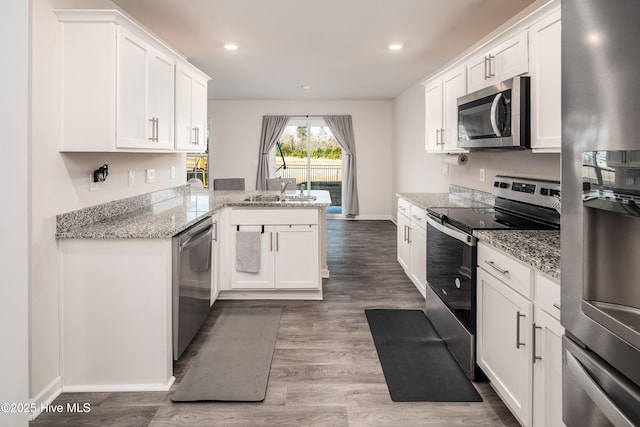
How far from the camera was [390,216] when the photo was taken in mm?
9070

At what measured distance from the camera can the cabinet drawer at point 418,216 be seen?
375cm

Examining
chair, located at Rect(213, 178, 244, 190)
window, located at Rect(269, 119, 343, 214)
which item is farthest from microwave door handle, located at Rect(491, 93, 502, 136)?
window, located at Rect(269, 119, 343, 214)

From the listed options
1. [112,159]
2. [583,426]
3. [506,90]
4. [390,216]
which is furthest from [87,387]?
[390,216]

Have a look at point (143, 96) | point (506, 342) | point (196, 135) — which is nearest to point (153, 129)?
point (143, 96)

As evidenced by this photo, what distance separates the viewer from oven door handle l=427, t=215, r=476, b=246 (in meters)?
2.37

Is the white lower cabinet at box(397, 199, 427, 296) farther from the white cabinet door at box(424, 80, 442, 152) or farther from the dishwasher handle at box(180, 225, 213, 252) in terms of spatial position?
the dishwasher handle at box(180, 225, 213, 252)

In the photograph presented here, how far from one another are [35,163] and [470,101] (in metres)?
2.83

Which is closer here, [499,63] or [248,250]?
[499,63]

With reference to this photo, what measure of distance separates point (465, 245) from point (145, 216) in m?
2.11

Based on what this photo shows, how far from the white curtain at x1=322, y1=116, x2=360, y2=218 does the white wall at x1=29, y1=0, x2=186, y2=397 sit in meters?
6.51

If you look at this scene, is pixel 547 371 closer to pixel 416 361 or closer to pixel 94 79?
pixel 416 361

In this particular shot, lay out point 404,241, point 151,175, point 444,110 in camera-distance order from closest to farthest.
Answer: point 151,175, point 444,110, point 404,241

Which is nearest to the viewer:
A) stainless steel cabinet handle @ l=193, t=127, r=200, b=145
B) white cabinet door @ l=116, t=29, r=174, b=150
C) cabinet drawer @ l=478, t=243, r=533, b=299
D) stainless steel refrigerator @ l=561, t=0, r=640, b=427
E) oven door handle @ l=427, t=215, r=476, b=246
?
stainless steel refrigerator @ l=561, t=0, r=640, b=427

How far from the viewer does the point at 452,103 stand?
385cm
